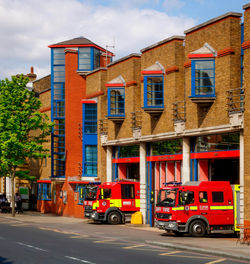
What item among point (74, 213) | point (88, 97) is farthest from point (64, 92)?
point (74, 213)

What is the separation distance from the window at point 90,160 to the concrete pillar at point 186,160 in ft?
41.2

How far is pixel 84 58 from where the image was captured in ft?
143

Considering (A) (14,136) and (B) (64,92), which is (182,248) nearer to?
(A) (14,136)

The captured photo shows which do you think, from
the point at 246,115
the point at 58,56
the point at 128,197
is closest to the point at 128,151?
the point at 128,197

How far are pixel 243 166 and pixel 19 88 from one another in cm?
2319

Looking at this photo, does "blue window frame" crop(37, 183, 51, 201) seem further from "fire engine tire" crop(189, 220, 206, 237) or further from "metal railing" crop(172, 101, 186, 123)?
"fire engine tire" crop(189, 220, 206, 237)

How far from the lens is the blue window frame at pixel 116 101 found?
3700 centimetres

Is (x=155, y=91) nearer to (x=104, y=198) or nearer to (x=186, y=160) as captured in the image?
(x=186, y=160)

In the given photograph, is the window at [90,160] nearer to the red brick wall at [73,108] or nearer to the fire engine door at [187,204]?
the red brick wall at [73,108]

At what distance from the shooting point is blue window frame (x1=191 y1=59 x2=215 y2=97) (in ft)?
90.2

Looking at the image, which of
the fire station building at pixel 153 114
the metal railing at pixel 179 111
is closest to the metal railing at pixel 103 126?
the fire station building at pixel 153 114

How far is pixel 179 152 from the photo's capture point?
31125 millimetres

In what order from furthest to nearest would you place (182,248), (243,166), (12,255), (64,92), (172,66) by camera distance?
(64,92) < (172,66) < (243,166) < (182,248) < (12,255)

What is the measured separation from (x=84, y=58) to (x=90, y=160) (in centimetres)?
839
